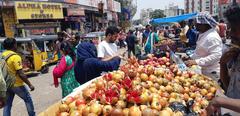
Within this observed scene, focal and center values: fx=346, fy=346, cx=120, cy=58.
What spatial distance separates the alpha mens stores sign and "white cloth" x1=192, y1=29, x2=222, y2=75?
1891cm

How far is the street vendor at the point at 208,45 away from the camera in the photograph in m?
5.20

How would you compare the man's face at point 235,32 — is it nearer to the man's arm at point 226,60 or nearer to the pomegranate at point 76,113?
the man's arm at point 226,60

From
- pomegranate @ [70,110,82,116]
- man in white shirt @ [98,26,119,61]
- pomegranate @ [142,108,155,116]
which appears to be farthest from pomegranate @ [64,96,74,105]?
man in white shirt @ [98,26,119,61]

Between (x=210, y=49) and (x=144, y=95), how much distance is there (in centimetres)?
194

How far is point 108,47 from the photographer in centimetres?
565

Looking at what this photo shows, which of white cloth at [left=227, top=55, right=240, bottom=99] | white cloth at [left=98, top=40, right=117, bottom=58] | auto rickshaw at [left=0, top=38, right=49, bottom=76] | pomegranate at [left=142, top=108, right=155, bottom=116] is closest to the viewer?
white cloth at [left=227, top=55, right=240, bottom=99]

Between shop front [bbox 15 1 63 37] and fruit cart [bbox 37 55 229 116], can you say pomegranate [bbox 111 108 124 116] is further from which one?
shop front [bbox 15 1 63 37]

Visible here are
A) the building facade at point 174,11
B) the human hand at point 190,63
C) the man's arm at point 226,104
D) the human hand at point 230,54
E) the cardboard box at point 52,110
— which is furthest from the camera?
the building facade at point 174,11

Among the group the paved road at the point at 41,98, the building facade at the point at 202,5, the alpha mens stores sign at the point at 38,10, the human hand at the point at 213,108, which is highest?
the building facade at the point at 202,5

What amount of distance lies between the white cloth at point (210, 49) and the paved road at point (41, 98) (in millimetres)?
4326

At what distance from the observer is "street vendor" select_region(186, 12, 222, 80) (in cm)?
520

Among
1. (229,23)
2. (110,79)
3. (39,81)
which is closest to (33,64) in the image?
(39,81)

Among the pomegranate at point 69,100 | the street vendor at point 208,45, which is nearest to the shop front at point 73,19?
the street vendor at point 208,45

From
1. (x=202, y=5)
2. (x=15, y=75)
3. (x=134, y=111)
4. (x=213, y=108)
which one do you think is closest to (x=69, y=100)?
(x=134, y=111)
